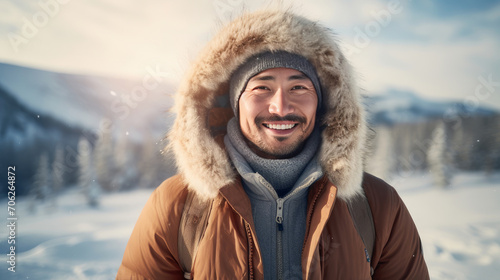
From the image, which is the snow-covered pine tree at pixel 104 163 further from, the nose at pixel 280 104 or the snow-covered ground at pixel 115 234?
the nose at pixel 280 104

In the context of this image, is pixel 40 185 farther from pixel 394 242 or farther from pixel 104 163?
pixel 394 242

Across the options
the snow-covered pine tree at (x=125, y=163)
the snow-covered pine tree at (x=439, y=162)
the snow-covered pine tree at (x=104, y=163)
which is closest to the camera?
the snow-covered pine tree at (x=104, y=163)

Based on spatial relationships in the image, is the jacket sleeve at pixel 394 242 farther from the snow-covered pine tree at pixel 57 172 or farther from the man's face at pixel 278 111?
the snow-covered pine tree at pixel 57 172

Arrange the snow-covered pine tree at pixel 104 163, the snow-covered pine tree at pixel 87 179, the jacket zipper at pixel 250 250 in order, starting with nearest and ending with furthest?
the jacket zipper at pixel 250 250, the snow-covered pine tree at pixel 87 179, the snow-covered pine tree at pixel 104 163

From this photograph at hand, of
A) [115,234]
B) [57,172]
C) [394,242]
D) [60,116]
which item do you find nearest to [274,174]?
[394,242]

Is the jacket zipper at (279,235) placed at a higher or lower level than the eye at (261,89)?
lower

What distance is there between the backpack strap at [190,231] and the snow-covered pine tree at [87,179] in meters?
7.98

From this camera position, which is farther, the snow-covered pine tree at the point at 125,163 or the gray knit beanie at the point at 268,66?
the snow-covered pine tree at the point at 125,163

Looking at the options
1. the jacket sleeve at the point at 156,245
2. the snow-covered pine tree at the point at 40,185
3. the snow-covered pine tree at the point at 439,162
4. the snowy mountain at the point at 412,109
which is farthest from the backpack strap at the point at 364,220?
the snowy mountain at the point at 412,109

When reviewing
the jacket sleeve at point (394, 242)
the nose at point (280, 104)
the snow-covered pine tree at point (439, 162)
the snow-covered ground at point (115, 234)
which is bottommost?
the snow-covered ground at point (115, 234)

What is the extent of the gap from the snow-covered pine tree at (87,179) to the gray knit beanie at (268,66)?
8046 millimetres

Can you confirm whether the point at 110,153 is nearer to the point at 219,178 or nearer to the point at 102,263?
the point at 102,263

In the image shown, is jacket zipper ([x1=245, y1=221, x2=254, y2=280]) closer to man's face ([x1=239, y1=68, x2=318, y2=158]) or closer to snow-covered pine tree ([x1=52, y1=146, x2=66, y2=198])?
man's face ([x1=239, y1=68, x2=318, y2=158])

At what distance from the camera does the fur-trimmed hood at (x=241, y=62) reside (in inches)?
60.4
